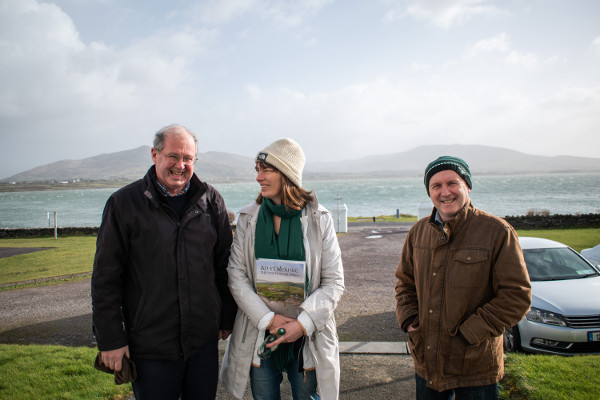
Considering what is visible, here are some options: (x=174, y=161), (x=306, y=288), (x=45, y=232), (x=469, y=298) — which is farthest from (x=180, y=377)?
(x=45, y=232)

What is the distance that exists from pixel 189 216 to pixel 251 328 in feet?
2.84

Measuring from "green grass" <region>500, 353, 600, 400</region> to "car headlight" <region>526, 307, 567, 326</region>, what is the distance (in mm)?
728

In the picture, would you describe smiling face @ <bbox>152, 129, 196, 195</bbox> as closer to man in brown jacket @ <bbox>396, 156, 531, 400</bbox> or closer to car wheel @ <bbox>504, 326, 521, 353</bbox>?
man in brown jacket @ <bbox>396, 156, 531, 400</bbox>

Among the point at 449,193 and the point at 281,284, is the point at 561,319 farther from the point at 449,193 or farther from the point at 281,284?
the point at 281,284

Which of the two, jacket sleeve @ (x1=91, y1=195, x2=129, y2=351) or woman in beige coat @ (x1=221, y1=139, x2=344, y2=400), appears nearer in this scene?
jacket sleeve @ (x1=91, y1=195, x2=129, y2=351)

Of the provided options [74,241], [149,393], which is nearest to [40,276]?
[74,241]

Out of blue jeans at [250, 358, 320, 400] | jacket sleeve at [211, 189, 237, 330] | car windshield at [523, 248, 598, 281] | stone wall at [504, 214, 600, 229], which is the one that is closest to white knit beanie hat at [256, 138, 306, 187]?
jacket sleeve at [211, 189, 237, 330]

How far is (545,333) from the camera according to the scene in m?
4.66

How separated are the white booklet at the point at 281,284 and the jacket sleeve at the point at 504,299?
1.02 meters

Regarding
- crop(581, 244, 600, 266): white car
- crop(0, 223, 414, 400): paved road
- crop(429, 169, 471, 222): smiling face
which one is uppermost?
crop(429, 169, 471, 222): smiling face

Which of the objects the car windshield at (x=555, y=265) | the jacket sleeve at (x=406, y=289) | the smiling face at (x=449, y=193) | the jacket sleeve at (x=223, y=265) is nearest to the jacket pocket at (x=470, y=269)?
the smiling face at (x=449, y=193)

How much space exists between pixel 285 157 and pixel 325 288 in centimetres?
94

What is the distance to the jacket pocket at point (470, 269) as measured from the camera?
2059 mm

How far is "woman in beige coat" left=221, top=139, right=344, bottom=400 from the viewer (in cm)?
231
